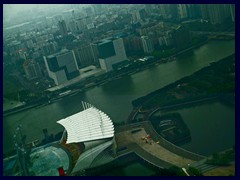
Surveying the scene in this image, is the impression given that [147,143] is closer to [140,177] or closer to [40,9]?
[140,177]

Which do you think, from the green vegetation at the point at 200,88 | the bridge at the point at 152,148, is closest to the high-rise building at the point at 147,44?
the green vegetation at the point at 200,88

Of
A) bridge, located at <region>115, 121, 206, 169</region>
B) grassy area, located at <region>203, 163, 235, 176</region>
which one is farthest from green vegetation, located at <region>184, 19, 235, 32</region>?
grassy area, located at <region>203, 163, 235, 176</region>

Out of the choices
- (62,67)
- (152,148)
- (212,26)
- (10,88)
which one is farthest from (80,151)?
(212,26)

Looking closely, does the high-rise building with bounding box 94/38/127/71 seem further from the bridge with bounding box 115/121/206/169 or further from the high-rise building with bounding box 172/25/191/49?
the bridge with bounding box 115/121/206/169

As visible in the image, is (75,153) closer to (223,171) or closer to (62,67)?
(223,171)
